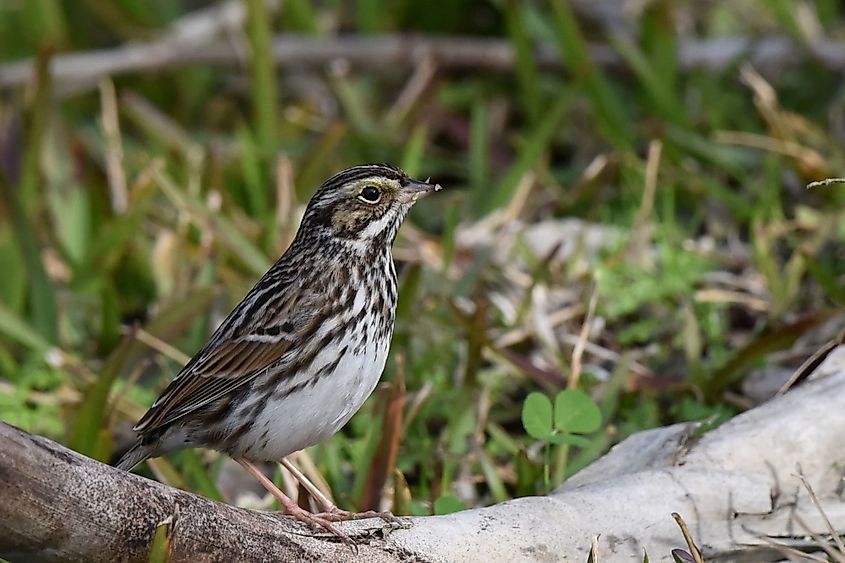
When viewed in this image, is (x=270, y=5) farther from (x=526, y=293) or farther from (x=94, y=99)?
(x=526, y=293)

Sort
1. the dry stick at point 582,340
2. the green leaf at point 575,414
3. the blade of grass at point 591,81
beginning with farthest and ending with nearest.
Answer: the blade of grass at point 591,81 → the dry stick at point 582,340 → the green leaf at point 575,414

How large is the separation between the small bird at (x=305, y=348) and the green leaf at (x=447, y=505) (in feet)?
1.10

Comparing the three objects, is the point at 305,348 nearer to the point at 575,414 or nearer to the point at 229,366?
the point at 229,366

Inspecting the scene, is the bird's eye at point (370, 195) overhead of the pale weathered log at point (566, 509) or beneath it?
overhead

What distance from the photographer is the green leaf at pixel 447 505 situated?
394 cm

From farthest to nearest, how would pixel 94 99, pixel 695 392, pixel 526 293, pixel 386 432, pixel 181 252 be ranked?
pixel 94 99
pixel 181 252
pixel 526 293
pixel 695 392
pixel 386 432

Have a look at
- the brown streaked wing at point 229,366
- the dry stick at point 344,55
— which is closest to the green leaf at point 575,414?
the brown streaked wing at point 229,366

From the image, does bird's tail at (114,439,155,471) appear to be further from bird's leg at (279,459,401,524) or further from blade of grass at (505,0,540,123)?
blade of grass at (505,0,540,123)

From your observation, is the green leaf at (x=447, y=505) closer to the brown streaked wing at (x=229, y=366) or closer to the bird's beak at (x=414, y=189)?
the brown streaked wing at (x=229, y=366)

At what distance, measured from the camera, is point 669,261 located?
18.9 ft

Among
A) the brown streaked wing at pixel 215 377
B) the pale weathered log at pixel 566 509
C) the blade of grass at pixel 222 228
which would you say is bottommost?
the pale weathered log at pixel 566 509

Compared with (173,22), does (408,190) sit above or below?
below

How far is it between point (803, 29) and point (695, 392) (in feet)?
10.1

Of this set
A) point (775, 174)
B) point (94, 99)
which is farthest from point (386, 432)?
point (94, 99)
